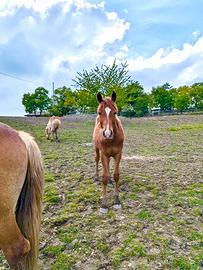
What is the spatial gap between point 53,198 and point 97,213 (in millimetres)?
1006

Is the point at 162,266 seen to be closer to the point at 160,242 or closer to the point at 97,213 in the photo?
the point at 160,242

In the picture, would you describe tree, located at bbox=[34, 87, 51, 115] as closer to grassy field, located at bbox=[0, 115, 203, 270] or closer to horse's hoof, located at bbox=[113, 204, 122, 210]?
grassy field, located at bbox=[0, 115, 203, 270]

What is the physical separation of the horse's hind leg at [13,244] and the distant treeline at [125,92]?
32448mm

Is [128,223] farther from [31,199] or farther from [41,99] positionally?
[41,99]

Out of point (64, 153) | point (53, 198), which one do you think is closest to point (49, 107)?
point (64, 153)

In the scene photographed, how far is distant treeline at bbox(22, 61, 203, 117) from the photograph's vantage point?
35.8 metres

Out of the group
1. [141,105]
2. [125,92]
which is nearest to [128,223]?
[125,92]

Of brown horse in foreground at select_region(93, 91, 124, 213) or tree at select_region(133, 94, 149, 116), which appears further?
tree at select_region(133, 94, 149, 116)

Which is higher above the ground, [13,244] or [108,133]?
[108,133]

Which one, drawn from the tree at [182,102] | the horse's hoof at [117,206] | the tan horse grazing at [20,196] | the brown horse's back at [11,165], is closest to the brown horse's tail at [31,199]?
the tan horse grazing at [20,196]

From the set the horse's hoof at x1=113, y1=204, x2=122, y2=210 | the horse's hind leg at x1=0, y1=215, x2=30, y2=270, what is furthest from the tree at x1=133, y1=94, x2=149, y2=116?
the horse's hind leg at x1=0, y1=215, x2=30, y2=270

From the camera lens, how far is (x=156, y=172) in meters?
7.29

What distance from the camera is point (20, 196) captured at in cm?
302

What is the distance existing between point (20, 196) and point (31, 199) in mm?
112
